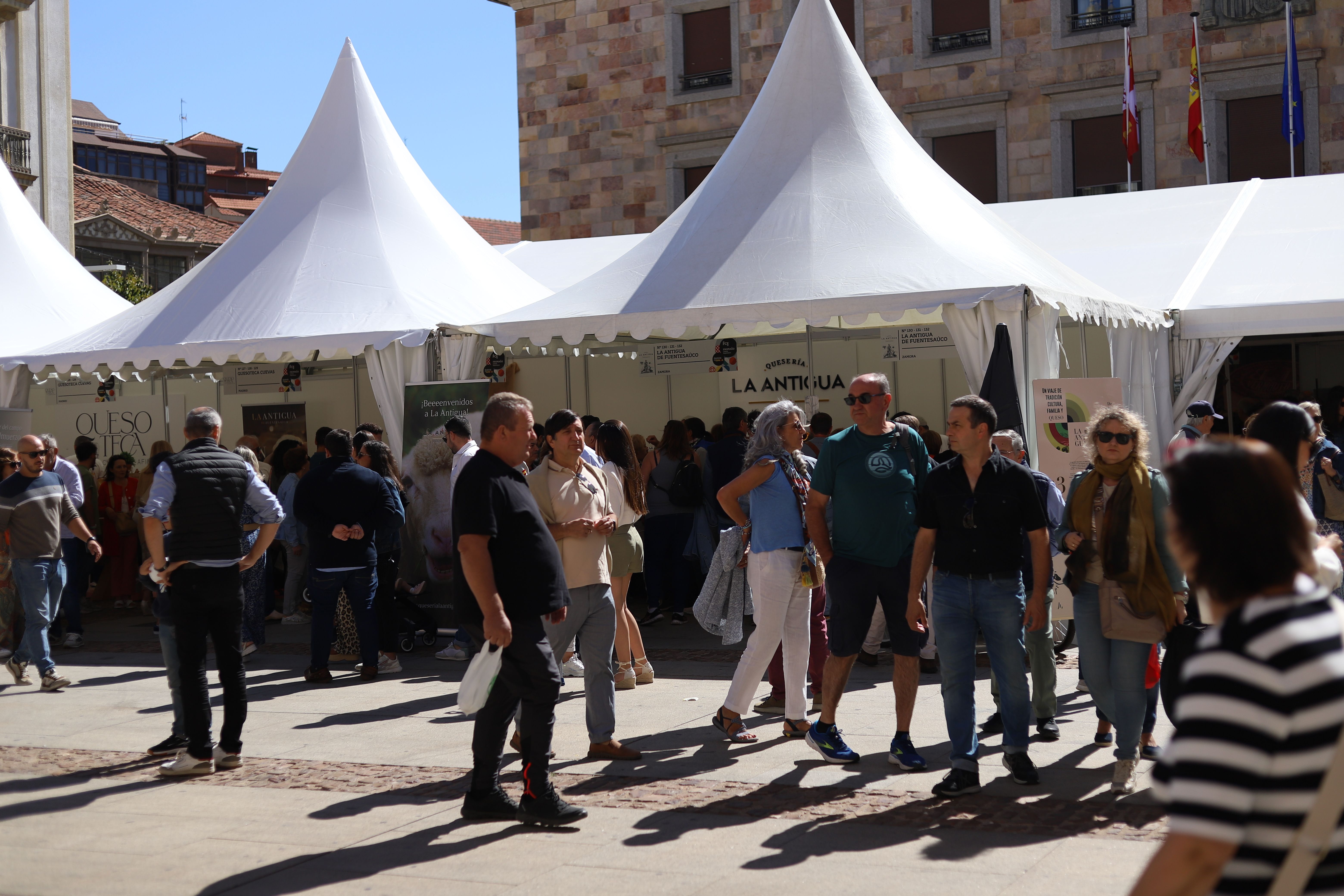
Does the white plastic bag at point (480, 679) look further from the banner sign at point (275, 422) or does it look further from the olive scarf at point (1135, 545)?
the banner sign at point (275, 422)

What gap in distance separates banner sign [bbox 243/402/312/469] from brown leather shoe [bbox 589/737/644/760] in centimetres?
1163

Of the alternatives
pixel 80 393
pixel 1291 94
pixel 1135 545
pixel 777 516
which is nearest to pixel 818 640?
pixel 777 516

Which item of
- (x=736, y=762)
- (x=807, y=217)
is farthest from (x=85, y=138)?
(x=736, y=762)

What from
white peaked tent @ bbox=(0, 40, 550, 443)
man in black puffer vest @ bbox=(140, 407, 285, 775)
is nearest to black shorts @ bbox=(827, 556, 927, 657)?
man in black puffer vest @ bbox=(140, 407, 285, 775)

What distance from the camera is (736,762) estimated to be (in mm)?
6480

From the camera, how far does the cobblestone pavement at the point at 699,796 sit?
527 centimetres

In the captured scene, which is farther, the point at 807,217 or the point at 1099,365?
the point at 1099,365

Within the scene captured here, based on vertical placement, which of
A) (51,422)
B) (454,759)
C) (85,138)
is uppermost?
(85,138)

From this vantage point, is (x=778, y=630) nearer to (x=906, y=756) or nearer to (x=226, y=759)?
(x=906, y=756)

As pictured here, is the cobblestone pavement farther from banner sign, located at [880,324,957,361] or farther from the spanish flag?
the spanish flag

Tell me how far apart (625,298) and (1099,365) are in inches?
262

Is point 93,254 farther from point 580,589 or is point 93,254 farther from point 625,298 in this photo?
point 580,589

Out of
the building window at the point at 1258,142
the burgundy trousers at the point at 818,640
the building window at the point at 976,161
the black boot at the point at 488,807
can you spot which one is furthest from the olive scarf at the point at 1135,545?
the building window at the point at 976,161

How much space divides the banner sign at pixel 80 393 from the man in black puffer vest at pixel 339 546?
8545 mm
